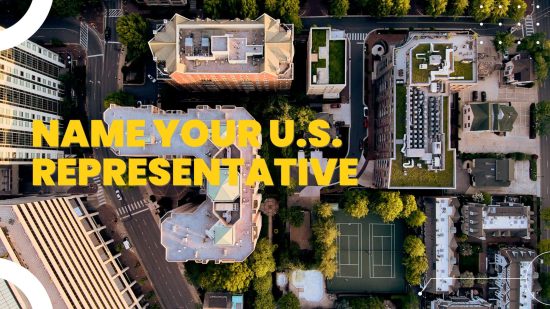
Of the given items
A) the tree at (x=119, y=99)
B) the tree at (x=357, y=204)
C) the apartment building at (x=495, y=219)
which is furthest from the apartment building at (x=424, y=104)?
the tree at (x=119, y=99)

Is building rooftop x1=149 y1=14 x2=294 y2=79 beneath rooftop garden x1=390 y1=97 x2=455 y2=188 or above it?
above

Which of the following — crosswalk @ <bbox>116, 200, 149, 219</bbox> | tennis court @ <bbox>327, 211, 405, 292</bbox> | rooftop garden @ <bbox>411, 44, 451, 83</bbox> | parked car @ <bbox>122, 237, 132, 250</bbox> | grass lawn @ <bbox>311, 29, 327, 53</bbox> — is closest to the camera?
rooftop garden @ <bbox>411, 44, 451, 83</bbox>

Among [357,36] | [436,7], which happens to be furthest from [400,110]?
[436,7]

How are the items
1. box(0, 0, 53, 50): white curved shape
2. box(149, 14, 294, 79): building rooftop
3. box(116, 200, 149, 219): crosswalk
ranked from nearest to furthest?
box(0, 0, 53, 50): white curved shape, box(149, 14, 294, 79): building rooftop, box(116, 200, 149, 219): crosswalk

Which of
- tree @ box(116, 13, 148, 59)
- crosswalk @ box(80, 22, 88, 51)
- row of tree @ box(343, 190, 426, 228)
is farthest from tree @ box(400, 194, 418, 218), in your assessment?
crosswalk @ box(80, 22, 88, 51)

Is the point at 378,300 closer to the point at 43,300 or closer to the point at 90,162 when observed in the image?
the point at 43,300

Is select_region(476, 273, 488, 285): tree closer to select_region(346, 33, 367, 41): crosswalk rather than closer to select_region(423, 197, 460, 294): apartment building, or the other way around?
select_region(423, 197, 460, 294): apartment building

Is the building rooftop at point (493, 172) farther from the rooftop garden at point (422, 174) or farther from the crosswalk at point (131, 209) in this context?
the crosswalk at point (131, 209)
